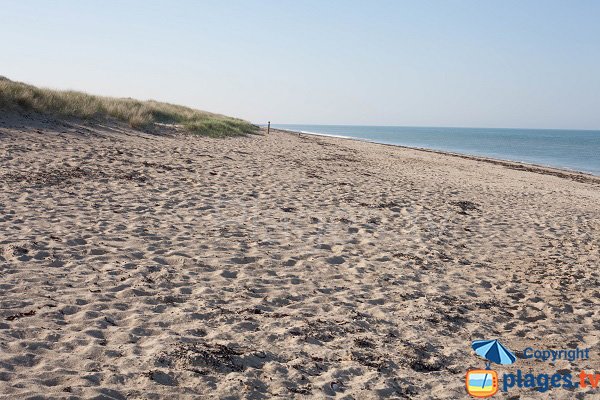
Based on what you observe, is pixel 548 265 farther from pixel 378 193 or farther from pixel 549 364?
pixel 378 193

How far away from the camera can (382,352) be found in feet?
15.4

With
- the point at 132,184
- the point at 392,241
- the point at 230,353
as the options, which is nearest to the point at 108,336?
the point at 230,353

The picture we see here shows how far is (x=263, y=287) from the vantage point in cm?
596

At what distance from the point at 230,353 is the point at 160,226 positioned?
4.07m

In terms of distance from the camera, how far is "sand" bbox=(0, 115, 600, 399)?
4.07 metres

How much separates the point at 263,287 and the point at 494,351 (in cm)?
255
